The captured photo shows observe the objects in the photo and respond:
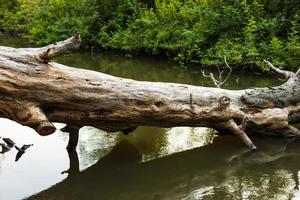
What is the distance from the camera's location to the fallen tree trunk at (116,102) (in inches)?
232

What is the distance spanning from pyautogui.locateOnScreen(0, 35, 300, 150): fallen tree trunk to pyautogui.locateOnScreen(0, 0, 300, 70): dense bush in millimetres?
5166

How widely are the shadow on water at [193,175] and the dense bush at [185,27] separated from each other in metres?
5.93

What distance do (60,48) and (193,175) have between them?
7.39 ft

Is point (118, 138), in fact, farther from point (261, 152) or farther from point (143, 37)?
point (143, 37)

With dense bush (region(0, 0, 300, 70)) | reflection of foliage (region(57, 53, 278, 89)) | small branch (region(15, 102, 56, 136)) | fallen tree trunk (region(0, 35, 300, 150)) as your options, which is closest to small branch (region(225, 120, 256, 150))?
fallen tree trunk (region(0, 35, 300, 150))

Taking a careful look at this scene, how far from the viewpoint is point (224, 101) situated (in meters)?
7.26

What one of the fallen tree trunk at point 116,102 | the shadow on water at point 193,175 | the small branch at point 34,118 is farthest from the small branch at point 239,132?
the small branch at point 34,118

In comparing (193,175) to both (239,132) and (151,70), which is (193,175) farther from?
(151,70)

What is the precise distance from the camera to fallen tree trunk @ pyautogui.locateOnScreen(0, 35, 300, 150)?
19.3 ft

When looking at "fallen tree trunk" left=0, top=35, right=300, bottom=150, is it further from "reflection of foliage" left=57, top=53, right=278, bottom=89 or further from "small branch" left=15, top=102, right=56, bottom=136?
"reflection of foliage" left=57, top=53, right=278, bottom=89

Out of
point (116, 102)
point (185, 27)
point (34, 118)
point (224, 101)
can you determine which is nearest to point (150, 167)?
point (116, 102)

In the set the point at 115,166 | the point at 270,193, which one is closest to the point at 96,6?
the point at 115,166

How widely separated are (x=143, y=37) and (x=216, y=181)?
429 inches

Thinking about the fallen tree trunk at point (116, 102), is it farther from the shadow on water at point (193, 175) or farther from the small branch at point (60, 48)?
the shadow on water at point (193, 175)
